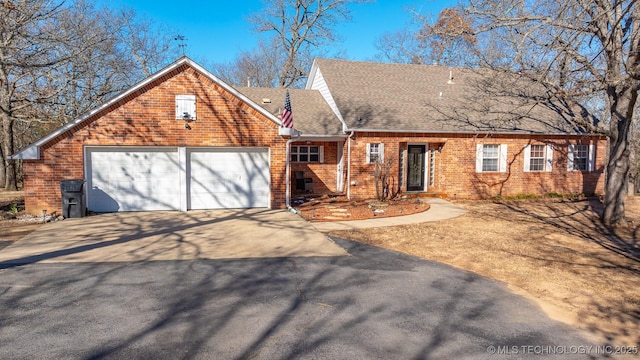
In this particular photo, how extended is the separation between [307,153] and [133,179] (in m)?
6.81

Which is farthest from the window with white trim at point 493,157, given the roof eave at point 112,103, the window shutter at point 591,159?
the roof eave at point 112,103

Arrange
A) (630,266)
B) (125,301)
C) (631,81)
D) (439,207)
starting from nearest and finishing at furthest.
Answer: (125,301) → (630,266) → (631,81) → (439,207)

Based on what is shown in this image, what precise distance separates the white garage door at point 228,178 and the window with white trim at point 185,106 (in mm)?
1102

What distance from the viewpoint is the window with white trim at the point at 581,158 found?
18.1m

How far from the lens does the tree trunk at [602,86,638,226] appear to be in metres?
12.0

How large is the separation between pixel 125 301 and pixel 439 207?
11.2m

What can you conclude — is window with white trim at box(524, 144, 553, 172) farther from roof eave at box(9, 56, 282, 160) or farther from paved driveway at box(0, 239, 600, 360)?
paved driveway at box(0, 239, 600, 360)

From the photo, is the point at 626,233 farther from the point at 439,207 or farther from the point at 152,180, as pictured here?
the point at 152,180

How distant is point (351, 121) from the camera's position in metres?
15.9

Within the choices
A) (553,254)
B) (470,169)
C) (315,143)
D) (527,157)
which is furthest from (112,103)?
(527,157)

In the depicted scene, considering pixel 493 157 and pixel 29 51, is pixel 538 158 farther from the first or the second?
A: pixel 29 51

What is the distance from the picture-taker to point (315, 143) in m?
16.9

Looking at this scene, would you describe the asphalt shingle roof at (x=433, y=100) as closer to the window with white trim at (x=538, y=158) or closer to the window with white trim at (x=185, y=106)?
the window with white trim at (x=538, y=158)

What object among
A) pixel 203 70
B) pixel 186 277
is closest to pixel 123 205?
pixel 203 70
